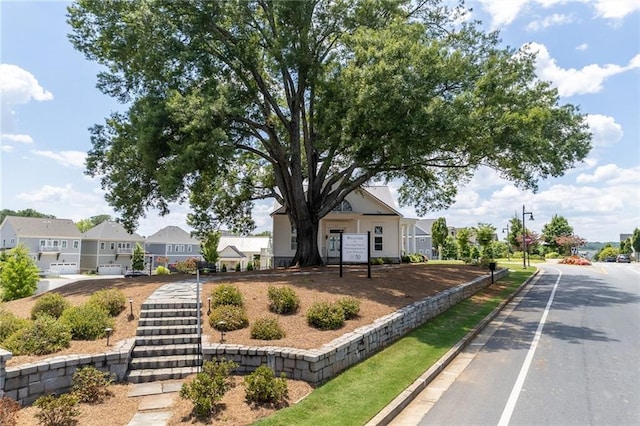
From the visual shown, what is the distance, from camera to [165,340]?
869 centimetres

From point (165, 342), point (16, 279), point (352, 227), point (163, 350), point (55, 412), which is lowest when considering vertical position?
point (55, 412)

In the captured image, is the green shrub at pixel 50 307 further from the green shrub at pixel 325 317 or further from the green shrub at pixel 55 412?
the green shrub at pixel 325 317

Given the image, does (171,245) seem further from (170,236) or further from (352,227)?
(352,227)

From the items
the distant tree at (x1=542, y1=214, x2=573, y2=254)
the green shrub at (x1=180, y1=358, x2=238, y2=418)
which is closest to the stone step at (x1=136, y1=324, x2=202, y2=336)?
the green shrub at (x1=180, y1=358, x2=238, y2=418)

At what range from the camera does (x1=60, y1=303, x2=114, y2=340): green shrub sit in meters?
8.47

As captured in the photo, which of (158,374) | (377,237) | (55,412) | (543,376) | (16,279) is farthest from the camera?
(377,237)

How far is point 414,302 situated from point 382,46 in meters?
9.41

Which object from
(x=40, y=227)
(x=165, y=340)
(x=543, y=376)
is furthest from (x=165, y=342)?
(x=40, y=227)

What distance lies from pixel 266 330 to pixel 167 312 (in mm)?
2720

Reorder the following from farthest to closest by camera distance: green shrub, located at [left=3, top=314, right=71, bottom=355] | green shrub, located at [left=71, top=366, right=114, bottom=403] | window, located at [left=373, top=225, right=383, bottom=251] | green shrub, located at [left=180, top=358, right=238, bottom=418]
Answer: window, located at [left=373, top=225, right=383, bottom=251]
green shrub, located at [left=3, top=314, right=71, bottom=355]
green shrub, located at [left=71, top=366, right=114, bottom=403]
green shrub, located at [left=180, top=358, right=238, bottom=418]

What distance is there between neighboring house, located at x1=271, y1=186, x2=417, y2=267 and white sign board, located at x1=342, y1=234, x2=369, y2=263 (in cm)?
1554

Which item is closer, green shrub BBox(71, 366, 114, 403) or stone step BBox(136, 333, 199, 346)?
green shrub BBox(71, 366, 114, 403)

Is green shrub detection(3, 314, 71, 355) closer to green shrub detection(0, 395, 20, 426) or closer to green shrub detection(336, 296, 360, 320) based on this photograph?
green shrub detection(0, 395, 20, 426)

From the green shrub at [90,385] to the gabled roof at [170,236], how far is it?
2215 inches
